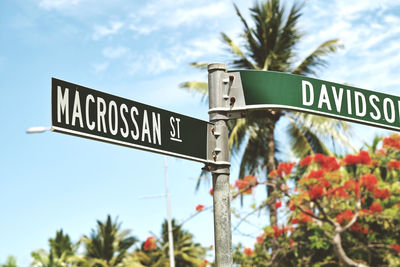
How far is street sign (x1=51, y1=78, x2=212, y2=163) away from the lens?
2.69 metres

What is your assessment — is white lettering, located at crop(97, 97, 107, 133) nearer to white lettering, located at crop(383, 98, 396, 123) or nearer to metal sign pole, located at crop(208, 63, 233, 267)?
metal sign pole, located at crop(208, 63, 233, 267)

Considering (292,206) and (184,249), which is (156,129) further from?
(184,249)

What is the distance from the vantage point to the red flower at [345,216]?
14.6 meters

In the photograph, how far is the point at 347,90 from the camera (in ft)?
11.8

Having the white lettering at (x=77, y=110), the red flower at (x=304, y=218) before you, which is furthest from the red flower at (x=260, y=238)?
the white lettering at (x=77, y=110)

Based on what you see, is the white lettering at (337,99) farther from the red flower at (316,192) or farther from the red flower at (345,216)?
the red flower at (345,216)

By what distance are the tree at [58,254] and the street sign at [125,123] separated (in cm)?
3561

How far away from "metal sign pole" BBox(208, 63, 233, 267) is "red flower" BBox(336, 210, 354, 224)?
12.1m

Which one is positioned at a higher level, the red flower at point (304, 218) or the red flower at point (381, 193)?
the red flower at point (381, 193)

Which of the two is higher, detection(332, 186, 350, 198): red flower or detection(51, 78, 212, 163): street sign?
detection(332, 186, 350, 198): red flower

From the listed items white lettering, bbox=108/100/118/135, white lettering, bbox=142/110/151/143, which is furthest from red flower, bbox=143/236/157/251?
white lettering, bbox=108/100/118/135

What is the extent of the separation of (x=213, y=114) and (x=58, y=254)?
3809 centimetres

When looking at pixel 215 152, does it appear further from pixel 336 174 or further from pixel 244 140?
pixel 244 140

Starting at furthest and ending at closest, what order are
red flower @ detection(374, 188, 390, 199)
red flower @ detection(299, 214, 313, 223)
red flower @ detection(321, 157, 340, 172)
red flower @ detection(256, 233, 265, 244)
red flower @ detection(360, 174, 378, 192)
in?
red flower @ detection(256, 233, 265, 244)
red flower @ detection(299, 214, 313, 223)
red flower @ detection(321, 157, 340, 172)
red flower @ detection(374, 188, 390, 199)
red flower @ detection(360, 174, 378, 192)
